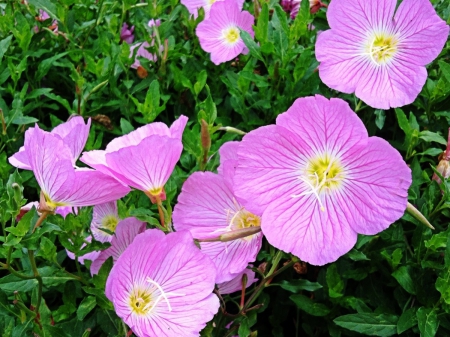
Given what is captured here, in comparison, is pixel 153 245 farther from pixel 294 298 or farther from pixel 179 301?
pixel 294 298

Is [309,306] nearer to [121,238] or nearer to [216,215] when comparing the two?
[216,215]

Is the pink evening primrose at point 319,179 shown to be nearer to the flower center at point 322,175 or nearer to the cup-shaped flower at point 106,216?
the flower center at point 322,175

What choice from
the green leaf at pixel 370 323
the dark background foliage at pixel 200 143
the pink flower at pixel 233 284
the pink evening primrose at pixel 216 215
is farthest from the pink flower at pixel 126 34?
the green leaf at pixel 370 323

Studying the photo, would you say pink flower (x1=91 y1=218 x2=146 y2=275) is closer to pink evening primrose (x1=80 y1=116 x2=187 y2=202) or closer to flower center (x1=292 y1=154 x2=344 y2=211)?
pink evening primrose (x1=80 y1=116 x2=187 y2=202)

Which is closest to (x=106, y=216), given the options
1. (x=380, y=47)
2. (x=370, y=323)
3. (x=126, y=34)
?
(x=370, y=323)

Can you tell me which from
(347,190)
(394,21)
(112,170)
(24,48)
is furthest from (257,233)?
(24,48)

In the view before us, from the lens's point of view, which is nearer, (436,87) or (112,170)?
(112,170)

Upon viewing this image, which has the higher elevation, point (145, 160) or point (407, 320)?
point (145, 160)

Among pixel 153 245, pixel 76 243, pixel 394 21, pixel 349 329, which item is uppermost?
pixel 394 21
